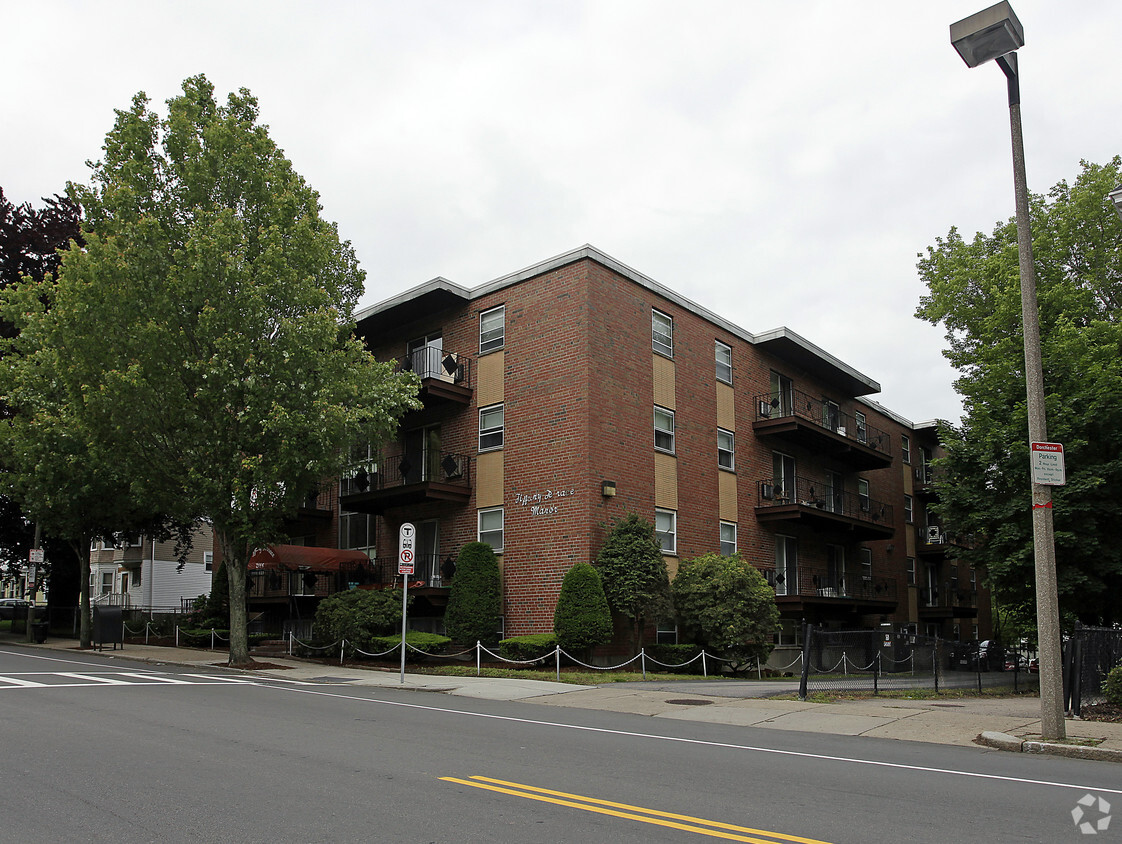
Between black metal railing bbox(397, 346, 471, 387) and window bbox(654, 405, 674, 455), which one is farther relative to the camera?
black metal railing bbox(397, 346, 471, 387)

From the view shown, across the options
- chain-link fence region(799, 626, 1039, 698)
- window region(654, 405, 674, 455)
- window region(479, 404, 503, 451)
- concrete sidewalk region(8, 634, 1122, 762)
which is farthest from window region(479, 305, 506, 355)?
chain-link fence region(799, 626, 1039, 698)

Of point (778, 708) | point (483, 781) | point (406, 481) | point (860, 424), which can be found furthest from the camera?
point (860, 424)

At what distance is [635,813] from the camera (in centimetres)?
663

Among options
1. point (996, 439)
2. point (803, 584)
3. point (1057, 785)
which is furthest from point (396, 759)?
point (803, 584)

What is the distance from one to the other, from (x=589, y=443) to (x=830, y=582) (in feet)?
50.6

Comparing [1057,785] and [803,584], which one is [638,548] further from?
[1057,785]

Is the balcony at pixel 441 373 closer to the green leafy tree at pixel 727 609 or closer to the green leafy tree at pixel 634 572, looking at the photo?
the green leafy tree at pixel 634 572

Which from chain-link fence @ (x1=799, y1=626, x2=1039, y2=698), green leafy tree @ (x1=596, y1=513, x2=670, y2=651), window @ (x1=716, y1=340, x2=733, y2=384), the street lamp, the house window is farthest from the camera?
Answer: the house window

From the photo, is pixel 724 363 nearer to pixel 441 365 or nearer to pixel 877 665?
pixel 441 365

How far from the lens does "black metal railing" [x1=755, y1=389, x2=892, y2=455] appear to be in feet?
103

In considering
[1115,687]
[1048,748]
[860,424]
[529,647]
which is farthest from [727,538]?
[1048,748]

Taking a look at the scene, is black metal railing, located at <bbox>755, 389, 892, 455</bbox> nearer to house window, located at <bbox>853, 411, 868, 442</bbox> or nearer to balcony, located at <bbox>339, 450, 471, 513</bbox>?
house window, located at <bbox>853, 411, 868, 442</bbox>

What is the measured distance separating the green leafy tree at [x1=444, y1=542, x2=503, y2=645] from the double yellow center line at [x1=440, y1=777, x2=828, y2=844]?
15817 millimetres

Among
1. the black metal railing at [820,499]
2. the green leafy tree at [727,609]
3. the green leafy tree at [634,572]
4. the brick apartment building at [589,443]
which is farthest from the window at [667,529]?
the black metal railing at [820,499]
